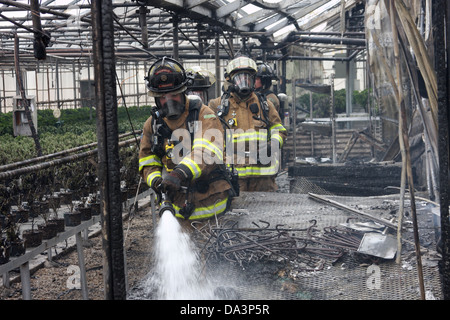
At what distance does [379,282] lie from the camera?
12.2 ft

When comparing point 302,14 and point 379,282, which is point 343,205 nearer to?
point 379,282

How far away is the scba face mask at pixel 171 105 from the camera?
4.75 meters

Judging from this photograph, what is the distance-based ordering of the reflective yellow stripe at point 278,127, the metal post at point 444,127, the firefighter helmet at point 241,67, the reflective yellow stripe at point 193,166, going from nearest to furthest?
the metal post at point 444,127 < the reflective yellow stripe at point 193,166 < the reflective yellow stripe at point 278,127 < the firefighter helmet at point 241,67

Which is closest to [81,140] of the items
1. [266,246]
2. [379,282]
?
[266,246]

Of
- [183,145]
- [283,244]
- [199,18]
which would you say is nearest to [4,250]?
[183,145]

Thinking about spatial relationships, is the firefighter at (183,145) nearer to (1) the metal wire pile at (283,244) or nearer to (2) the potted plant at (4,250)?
(1) the metal wire pile at (283,244)

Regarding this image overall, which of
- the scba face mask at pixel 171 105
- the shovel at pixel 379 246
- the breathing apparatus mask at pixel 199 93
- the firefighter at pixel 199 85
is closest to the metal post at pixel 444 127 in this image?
the shovel at pixel 379 246

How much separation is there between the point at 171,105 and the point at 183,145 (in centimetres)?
38

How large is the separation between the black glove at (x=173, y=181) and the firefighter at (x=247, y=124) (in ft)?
9.24

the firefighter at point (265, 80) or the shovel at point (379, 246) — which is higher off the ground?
the firefighter at point (265, 80)

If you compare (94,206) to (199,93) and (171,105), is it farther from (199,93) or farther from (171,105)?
Result: (199,93)

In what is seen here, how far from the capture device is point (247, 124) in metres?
7.16

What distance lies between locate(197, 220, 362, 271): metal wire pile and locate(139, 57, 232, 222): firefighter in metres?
0.33
